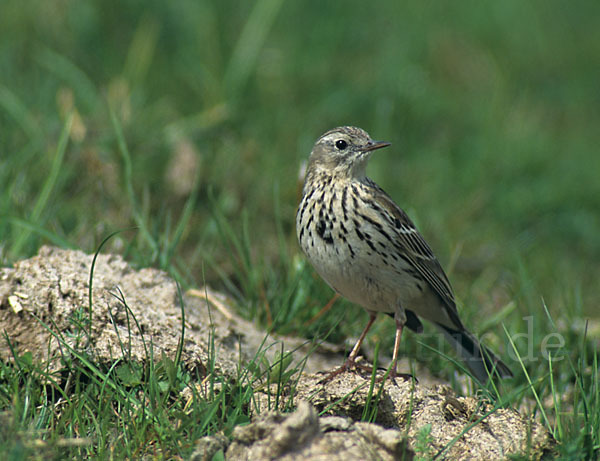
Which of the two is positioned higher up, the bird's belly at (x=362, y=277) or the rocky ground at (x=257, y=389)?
the bird's belly at (x=362, y=277)

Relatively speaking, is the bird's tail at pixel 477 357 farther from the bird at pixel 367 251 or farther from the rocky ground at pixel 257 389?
the rocky ground at pixel 257 389

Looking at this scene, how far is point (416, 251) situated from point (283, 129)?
321cm

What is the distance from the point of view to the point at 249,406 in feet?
12.0

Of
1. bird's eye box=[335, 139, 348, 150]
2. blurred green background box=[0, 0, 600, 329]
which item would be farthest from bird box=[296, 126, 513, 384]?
blurred green background box=[0, 0, 600, 329]

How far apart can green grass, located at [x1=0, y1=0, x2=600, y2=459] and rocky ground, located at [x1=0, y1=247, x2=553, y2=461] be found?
0.18 metres

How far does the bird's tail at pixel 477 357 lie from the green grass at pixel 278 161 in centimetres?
13

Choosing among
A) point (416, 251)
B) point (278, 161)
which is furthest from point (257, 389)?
point (278, 161)

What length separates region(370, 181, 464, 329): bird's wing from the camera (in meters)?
4.52

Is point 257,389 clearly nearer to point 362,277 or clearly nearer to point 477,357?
point 362,277

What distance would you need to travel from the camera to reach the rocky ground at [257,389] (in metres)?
3.11

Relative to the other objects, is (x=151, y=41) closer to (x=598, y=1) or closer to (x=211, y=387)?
(x=211, y=387)

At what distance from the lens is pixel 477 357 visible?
15.7 feet

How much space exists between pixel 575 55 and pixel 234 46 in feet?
15.9

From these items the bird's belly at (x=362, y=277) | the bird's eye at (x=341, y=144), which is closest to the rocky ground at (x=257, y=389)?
the bird's belly at (x=362, y=277)
